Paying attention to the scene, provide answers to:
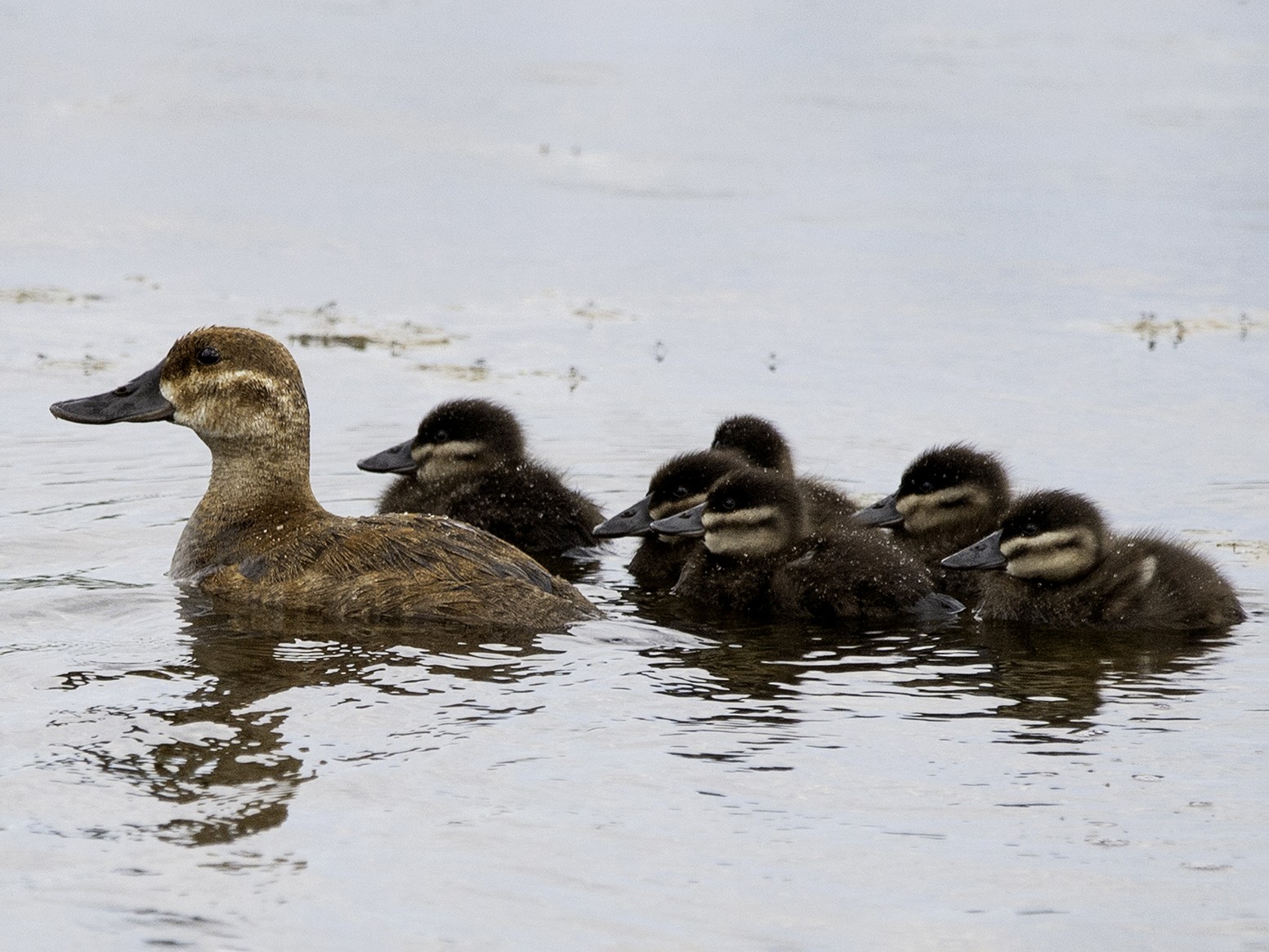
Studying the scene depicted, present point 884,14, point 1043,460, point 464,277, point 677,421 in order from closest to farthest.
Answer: point 1043,460
point 677,421
point 464,277
point 884,14

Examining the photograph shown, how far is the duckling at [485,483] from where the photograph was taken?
8.59 m

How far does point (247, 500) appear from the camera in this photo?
761 centimetres

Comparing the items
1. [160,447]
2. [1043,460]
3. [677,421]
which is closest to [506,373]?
[677,421]

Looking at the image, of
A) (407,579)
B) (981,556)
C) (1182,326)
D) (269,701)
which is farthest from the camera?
(1182,326)

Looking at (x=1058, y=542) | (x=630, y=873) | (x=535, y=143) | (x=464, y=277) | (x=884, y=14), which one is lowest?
(x=630, y=873)

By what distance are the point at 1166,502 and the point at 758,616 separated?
2631mm

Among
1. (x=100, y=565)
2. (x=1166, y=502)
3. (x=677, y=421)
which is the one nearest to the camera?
(x=100, y=565)

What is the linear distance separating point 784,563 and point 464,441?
1880 mm

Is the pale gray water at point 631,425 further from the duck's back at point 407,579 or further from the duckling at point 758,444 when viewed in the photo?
the duckling at point 758,444

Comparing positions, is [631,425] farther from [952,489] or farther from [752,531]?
[752,531]

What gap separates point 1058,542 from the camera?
7.43 metres

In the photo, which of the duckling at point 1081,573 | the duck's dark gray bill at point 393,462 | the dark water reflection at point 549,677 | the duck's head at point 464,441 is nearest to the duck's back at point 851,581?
the dark water reflection at point 549,677

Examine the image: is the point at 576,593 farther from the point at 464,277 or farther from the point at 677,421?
the point at 464,277

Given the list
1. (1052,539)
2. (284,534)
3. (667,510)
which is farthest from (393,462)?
(1052,539)
